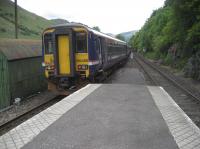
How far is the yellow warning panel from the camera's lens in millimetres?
13617

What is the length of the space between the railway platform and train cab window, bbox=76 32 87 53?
4.98 m

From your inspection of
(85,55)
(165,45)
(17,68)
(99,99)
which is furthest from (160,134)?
(165,45)

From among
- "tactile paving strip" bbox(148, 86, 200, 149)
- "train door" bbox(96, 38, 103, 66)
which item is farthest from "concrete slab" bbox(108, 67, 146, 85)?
"tactile paving strip" bbox(148, 86, 200, 149)

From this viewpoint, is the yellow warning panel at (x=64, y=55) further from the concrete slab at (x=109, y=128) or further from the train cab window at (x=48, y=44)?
the concrete slab at (x=109, y=128)

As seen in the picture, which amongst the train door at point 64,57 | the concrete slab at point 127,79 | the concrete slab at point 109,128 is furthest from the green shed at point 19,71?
the concrete slab at point 109,128

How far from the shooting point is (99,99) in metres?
9.14

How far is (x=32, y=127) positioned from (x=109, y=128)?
1.68 m

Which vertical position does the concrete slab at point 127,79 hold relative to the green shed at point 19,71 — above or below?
below

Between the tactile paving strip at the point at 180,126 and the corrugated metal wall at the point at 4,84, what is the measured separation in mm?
7238

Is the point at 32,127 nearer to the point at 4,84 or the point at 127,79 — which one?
the point at 4,84

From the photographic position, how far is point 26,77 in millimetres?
15305

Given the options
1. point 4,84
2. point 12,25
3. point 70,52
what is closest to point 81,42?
point 70,52

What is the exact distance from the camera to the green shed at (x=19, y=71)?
1321 cm

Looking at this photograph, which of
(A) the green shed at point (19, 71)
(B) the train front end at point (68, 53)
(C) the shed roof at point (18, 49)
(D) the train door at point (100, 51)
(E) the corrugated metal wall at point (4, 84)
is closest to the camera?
(E) the corrugated metal wall at point (4, 84)
